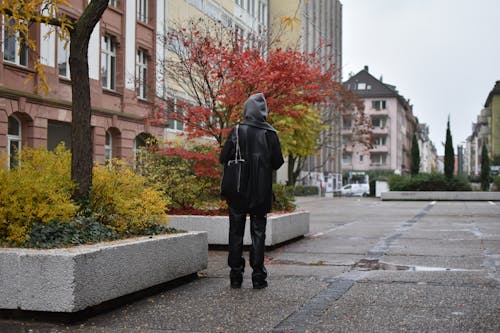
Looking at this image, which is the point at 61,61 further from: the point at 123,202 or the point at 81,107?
the point at 123,202

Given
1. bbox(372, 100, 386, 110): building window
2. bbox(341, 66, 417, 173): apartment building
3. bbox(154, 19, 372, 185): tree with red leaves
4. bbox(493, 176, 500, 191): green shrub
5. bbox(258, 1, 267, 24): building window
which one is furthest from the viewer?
bbox(372, 100, 386, 110): building window

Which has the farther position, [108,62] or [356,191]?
[356,191]

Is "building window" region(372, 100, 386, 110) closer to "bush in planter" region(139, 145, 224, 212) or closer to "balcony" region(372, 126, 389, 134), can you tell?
"balcony" region(372, 126, 389, 134)

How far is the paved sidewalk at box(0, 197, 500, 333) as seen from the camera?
5719 mm

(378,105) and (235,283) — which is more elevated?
(378,105)

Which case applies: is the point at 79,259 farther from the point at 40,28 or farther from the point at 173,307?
the point at 40,28

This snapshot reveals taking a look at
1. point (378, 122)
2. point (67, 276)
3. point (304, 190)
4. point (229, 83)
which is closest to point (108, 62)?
point (229, 83)

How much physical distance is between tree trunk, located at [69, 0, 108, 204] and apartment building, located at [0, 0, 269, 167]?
13556 mm

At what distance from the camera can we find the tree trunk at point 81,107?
754cm

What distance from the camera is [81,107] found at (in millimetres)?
7656

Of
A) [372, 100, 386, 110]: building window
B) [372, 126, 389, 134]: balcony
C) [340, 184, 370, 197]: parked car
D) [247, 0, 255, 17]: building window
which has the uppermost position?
[247, 0, 255, 17]: building window

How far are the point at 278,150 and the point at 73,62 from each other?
90.1 inches

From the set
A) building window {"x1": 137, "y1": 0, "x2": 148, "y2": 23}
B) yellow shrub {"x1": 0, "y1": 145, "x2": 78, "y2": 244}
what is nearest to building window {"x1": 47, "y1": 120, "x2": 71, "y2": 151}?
building window {"x1": 137, "y1": 0, "x2": 148, "y2": 23}

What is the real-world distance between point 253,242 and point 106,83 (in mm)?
25052
